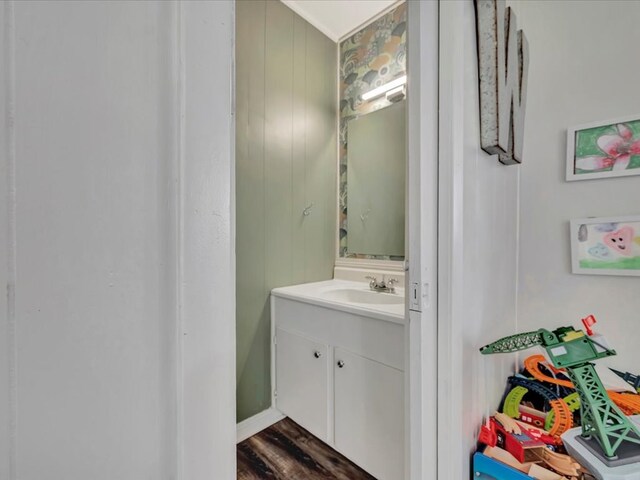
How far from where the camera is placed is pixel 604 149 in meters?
1.31

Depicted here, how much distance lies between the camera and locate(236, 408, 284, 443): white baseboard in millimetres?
1723

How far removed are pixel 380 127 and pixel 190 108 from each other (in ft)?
5.96

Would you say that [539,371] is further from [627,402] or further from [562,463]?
[562,463]

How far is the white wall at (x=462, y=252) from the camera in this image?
0.90 metres

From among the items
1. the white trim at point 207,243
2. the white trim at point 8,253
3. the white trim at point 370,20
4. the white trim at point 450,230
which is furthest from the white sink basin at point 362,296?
the white trim at point 370,20

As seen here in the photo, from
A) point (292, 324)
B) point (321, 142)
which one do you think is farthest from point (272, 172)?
point (292, 324)

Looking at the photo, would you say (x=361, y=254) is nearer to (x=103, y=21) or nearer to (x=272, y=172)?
(x=272, y=172)

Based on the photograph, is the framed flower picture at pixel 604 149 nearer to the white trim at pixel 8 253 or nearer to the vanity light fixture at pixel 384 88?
the vanity light fixture at pixel 384 88

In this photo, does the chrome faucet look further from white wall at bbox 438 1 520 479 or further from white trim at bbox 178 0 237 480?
white trim at bbox 178 0 237 480

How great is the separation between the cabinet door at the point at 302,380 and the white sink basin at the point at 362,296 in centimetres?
31

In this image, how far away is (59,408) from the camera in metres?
0.28

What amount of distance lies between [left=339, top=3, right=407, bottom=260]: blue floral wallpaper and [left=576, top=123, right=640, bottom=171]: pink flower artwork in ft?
3.33

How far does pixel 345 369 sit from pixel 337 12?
216 centimetres

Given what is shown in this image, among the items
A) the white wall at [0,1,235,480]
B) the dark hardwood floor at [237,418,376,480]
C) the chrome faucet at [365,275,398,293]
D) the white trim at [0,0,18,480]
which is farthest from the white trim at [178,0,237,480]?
the chrome faucet at [365,275,398,293]
